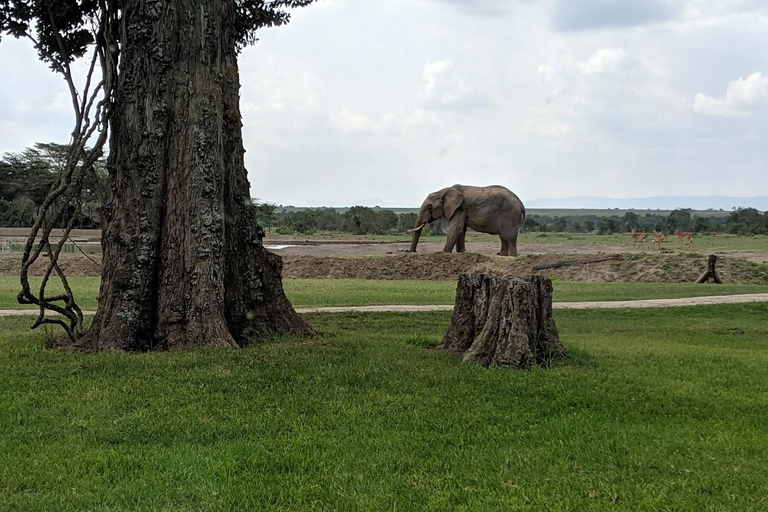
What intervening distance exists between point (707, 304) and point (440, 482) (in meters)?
13.4

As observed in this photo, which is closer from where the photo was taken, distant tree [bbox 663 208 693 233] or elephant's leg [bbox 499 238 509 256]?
elephant's leg [bbox 499 238 509 256]

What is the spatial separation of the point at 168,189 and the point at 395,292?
39.2 feet

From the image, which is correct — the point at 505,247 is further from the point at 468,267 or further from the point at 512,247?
the point at 468,267

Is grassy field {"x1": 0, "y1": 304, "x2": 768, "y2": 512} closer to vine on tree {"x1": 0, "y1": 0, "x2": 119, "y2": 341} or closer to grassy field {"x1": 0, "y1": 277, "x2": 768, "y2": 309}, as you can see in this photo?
vine on tree {"x1": 0, "y1": 0, "x2": 119, "y2": 341}

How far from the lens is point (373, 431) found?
552 centimetres

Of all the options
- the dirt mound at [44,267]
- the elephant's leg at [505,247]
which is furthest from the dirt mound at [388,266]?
A: the dirt mound at [44,267]

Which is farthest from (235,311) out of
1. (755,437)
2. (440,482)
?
(755,437)

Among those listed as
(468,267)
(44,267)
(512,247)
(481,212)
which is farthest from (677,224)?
(44,267)

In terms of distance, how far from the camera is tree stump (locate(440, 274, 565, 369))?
7930mm

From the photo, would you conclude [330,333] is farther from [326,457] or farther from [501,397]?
[326,457]

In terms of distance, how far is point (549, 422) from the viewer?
5.88 meters

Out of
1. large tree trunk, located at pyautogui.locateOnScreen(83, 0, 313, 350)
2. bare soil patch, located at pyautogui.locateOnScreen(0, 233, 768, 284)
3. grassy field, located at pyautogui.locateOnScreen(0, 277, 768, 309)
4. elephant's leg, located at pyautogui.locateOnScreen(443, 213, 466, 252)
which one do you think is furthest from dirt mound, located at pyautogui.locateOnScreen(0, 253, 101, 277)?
large tree trunk, located at pyautogui.locateOnScreen(83, 0, 313, 350)

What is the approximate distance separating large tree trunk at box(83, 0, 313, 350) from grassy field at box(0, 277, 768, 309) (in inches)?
279

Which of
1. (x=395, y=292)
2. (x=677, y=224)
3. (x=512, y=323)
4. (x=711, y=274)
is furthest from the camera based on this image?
(x=677, y=224)
